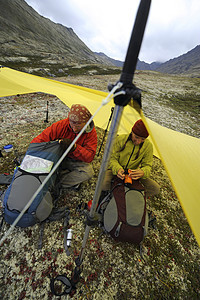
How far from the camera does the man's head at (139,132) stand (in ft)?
8.95

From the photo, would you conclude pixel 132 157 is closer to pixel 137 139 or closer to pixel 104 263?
pixel 137 139

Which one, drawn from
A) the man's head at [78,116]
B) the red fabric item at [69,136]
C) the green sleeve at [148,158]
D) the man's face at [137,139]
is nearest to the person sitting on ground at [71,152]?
the red fabric item at [69,136]

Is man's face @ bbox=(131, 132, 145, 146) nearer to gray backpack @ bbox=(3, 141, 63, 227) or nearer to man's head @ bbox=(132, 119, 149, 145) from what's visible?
man's head @ bbox=(132, 119, 149, 145)

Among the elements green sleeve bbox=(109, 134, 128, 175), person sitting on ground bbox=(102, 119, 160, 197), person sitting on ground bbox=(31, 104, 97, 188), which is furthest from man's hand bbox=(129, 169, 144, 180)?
person sitting on ground bbox=(31, 104, 97, 188)

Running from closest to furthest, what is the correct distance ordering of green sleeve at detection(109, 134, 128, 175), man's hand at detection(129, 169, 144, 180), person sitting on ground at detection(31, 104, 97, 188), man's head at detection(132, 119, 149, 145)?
man's head at detection(132, 119, 149, 145) < man's hand at detection(129, 169, 144, 180) < green sleeve at detection(109, 134, 128, 175) < person sitting on ground at detection(31, 104, 97, 188)

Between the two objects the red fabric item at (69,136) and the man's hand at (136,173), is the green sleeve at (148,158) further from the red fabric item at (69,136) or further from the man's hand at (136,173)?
the red fabric item at (69,136)

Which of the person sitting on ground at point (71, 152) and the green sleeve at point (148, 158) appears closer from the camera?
the green sleeve at point (148, 158)

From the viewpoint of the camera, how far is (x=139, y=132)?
2.79m

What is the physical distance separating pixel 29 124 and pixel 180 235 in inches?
309

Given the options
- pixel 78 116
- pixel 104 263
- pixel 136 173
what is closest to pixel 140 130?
pixel 136 173

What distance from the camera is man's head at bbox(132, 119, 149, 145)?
8.95ft

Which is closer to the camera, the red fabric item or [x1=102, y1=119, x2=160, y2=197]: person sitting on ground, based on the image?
[x1=102, y1=119, x2=160, y2=197]: person sitting on ground

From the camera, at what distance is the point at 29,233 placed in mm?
2826

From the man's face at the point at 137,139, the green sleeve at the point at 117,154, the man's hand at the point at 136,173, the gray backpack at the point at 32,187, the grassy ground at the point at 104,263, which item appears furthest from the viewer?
the green sleeve at the point at 117,154
